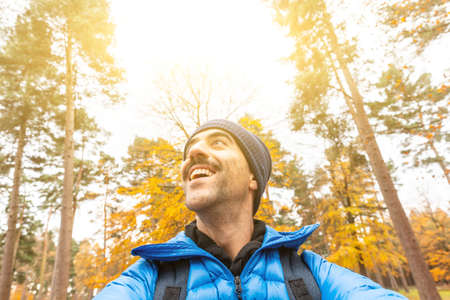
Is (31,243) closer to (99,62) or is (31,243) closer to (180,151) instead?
(99,62)

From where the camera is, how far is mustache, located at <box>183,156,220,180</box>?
1.83 meters

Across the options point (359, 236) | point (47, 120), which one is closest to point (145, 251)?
point (359, 236)

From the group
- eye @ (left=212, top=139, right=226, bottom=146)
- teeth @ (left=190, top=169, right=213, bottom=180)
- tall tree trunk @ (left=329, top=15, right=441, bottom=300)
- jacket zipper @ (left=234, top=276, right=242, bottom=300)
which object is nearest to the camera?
jacket zipper @ (left=234, top=276, right=242, bottom=300)

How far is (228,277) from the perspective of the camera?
1.35 metres

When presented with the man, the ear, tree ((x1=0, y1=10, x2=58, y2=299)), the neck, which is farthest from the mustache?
tree ((x1=0, y1=10, x2=58, y2=299))

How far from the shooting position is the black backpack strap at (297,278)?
49.6 inches

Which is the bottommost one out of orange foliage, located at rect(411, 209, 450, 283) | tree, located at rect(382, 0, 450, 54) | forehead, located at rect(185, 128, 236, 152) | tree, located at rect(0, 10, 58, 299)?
orange foliage, located at rect(411, 209, 450, 283)

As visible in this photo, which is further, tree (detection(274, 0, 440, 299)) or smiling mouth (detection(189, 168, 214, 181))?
tree (detection(274, 0, 440, 299))

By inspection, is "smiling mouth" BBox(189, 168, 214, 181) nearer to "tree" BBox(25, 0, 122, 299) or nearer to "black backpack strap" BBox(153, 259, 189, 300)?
"black backpack strap" BBox(153, 259, 189, 300)

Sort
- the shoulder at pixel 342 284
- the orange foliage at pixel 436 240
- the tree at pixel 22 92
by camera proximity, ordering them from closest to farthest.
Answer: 1. the shoulder at pixel 342 284
2. the tree at pixel 22 92
3. the orange foliage at pixel 436 240

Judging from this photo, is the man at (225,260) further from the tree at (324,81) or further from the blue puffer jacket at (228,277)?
the tree at (324,81)

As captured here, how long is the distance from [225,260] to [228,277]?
9.0 inches

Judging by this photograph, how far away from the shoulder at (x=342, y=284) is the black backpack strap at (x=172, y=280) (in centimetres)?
86

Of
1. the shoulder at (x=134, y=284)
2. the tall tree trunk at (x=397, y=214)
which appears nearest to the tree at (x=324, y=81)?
the tall tree trunk at (x=397, y=214)
